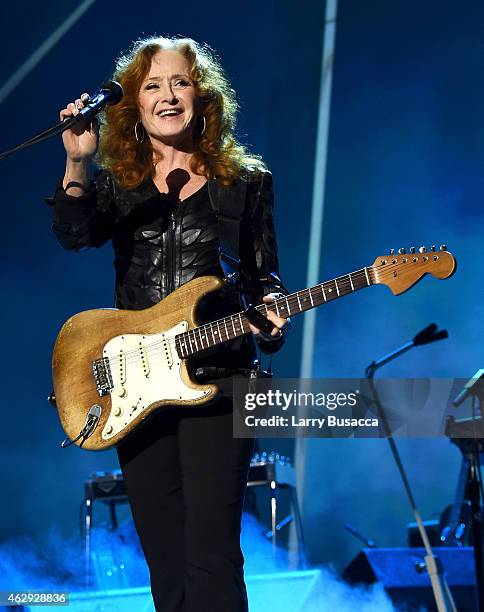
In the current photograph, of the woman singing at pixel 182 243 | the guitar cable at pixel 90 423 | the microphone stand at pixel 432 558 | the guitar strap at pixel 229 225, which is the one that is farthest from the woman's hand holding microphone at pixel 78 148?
the microphone stand at pixel 432 558

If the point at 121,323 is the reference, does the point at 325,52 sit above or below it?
above

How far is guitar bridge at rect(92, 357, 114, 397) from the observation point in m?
2.38

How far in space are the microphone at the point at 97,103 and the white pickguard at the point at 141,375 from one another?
0.60 m

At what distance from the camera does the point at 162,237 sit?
2406mm

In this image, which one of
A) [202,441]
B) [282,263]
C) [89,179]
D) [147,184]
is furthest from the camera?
[282,263]

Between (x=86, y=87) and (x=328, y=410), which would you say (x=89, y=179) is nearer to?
(x=328, y=410)

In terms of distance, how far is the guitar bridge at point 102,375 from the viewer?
93.6 inches

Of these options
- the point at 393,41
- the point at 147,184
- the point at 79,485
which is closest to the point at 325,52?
the point at 393,41

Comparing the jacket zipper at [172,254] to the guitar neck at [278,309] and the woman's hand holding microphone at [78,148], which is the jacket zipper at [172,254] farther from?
the woman's hand holding microphone at [78,148]

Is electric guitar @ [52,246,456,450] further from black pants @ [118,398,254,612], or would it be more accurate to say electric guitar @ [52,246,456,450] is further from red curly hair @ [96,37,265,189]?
red curly hair @ [96,37,265,189]

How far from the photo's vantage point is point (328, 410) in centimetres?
278

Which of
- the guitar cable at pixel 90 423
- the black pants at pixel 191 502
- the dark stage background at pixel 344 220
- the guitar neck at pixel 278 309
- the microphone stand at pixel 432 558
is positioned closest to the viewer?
the black pants at pixel 191 502

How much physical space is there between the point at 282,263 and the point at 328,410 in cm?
346

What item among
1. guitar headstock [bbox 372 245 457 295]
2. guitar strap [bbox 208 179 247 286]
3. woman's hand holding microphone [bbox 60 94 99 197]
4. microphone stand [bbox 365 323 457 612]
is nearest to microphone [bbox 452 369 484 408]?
microphone stand [bbox 365 323 457 612]
